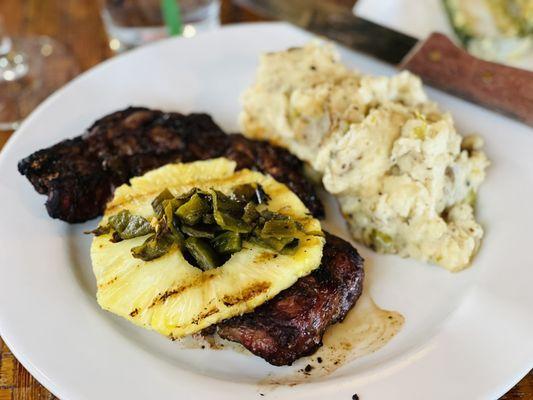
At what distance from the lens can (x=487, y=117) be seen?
3.42 metres

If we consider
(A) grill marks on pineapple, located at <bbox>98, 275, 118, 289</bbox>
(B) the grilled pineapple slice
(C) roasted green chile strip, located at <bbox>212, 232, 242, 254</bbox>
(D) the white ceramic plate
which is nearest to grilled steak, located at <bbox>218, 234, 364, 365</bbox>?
(B) the grilled pineapple slice

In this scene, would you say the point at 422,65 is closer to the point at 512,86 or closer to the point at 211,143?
the point at 512,86

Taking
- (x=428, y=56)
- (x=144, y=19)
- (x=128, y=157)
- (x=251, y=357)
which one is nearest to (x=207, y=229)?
(x=251, y=357)

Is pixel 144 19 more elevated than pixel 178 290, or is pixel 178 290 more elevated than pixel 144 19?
pixel 178 290

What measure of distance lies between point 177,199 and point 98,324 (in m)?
0.63

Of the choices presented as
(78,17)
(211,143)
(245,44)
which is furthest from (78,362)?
(78,17)

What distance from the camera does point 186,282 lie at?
2410 mm

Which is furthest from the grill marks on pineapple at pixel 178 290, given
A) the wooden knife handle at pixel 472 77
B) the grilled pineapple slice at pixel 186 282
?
the wooden knife handle at pixel 472 77

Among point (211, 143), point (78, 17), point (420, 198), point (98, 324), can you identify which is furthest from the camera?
point (78, 17)

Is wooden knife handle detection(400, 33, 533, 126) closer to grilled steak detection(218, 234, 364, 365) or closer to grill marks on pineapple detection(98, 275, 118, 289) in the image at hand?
grilled steak detection(218, 234, 364, 365)

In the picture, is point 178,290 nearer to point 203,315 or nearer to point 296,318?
point 203,315

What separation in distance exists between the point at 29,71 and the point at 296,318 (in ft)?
10.5

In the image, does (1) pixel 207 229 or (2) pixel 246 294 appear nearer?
(2) pixel 246 294

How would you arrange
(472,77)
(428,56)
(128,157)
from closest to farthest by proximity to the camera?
(128,157) < (472,77) < (428,56)
